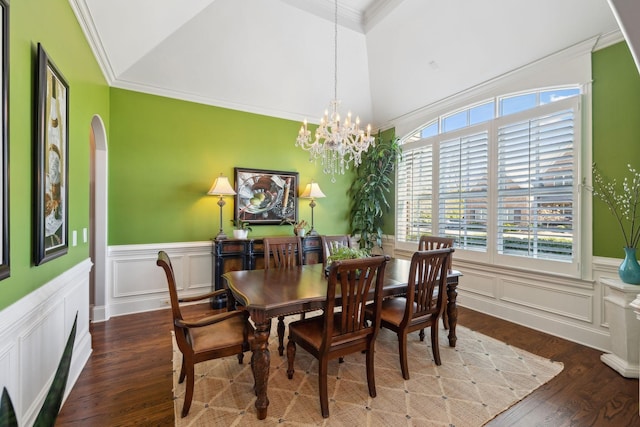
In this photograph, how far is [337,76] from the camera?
4.61 metres

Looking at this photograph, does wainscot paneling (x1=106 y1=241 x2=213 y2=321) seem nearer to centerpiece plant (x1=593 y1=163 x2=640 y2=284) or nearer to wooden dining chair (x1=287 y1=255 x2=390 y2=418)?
wooden dining chair (x1=287 y1=255 x2=390 y2=418)

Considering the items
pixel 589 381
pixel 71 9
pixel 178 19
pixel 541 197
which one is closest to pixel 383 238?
pixel 541 197

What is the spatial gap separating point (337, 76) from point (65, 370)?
4.68 meters

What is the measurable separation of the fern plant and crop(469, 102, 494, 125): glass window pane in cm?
125

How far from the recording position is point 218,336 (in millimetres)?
2074

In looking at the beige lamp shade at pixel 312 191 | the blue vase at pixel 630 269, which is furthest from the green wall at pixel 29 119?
the blue vase at pixel 630 269

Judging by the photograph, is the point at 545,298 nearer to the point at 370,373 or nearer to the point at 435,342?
the point at 435,342

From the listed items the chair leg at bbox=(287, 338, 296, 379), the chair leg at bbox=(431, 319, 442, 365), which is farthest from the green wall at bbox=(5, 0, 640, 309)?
the chair leg at bbox=(431, 319, 442, 365)

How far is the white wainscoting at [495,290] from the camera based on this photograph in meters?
2.95

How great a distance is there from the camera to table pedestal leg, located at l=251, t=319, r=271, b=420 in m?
1.90

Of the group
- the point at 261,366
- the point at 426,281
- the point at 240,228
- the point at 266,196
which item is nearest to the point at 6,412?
the point at 261,366

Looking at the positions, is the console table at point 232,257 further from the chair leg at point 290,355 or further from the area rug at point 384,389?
the chair leg at point 290,355

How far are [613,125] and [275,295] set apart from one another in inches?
140

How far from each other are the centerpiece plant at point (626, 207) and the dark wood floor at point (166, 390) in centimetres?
88
